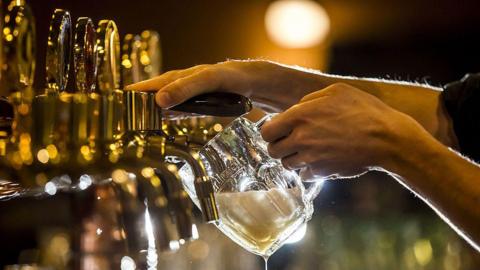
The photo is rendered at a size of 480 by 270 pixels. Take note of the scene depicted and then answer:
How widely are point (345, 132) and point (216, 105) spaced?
0.32 meters

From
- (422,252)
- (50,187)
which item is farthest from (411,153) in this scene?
(422,252)

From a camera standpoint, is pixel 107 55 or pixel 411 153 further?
pixel 411 153

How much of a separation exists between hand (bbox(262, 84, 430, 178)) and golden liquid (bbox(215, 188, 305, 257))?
0.39 ft

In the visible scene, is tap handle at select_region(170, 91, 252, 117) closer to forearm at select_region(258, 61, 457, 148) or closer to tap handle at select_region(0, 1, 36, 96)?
tap handle at select_region(0, 1, 36, 96)

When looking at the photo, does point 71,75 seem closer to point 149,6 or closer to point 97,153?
point 97,153

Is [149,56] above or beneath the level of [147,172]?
beneath

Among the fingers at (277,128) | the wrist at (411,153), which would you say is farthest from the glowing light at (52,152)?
the wrist at (411,153)

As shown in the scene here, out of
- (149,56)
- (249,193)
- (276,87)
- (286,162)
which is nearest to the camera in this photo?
(249,193)

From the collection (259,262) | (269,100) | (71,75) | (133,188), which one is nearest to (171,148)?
(133,188)

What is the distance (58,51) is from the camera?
921mm

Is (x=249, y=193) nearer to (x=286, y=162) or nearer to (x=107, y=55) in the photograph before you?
(x=286, y=162)

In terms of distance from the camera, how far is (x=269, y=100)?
1501mm

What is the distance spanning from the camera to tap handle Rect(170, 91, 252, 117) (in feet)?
3.22

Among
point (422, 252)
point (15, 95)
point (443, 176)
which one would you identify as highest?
point (15, 95)
